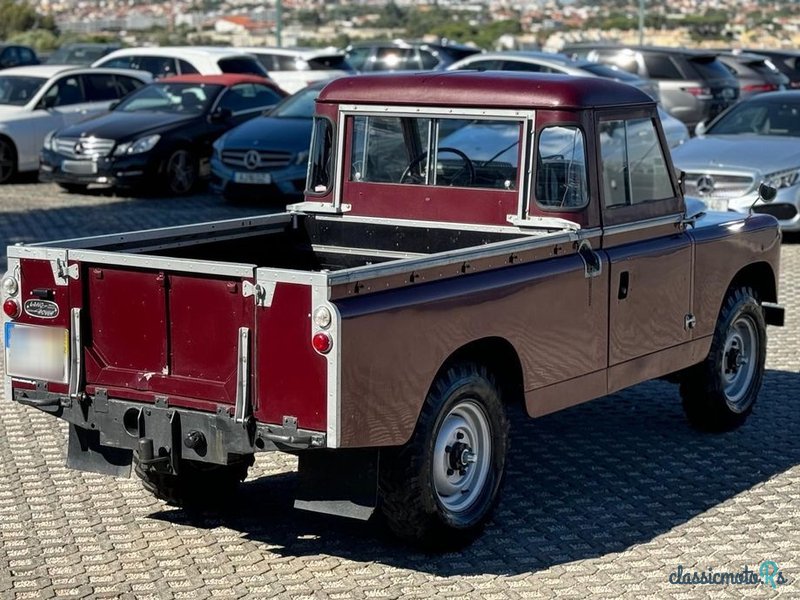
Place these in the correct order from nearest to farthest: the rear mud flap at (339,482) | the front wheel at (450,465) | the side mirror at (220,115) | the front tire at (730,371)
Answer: the rear mud flap at (339,482), the front wheel at (450,465), the front tire at (730,371), the side mirror at (220,115)

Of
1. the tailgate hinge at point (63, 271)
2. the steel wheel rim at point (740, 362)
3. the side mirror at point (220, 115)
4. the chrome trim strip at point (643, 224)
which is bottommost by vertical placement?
the steel wheel rim at point (740, 362)

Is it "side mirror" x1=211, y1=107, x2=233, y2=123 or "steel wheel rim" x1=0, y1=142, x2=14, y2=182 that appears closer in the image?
"side mirror" x1=211, y1=107, x2=233, y2=123

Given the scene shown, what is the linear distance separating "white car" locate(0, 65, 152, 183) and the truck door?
1380 centimetres

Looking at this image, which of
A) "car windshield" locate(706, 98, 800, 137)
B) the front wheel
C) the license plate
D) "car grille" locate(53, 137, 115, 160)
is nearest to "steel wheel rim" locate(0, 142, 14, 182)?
"car grille" locate(53, 137, 115, 160)

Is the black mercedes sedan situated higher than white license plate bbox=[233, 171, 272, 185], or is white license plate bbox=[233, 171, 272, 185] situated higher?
the black mercedes sedan

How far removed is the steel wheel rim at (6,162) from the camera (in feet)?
64.2

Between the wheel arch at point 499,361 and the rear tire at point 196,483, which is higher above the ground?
the wheel arch at point 499,361

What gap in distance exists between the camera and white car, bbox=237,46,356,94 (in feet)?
84.2

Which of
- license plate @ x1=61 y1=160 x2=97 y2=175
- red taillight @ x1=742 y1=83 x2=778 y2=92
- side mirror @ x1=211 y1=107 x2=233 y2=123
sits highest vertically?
red taillight @ x1=742 y1=83 x2=778 y2=92

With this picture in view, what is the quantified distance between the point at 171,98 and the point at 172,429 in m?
14.0

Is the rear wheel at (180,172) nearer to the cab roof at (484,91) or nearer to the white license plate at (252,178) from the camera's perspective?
the white license plate at (252,178)

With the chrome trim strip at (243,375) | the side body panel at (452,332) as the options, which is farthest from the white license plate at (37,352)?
the side body panel at (452,332)

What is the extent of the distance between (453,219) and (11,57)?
93.1 feet

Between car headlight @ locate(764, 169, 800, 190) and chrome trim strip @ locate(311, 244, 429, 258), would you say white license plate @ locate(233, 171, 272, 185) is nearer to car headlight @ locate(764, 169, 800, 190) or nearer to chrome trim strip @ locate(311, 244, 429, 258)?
car headlight @ locate(764, 169, 800, 190)
